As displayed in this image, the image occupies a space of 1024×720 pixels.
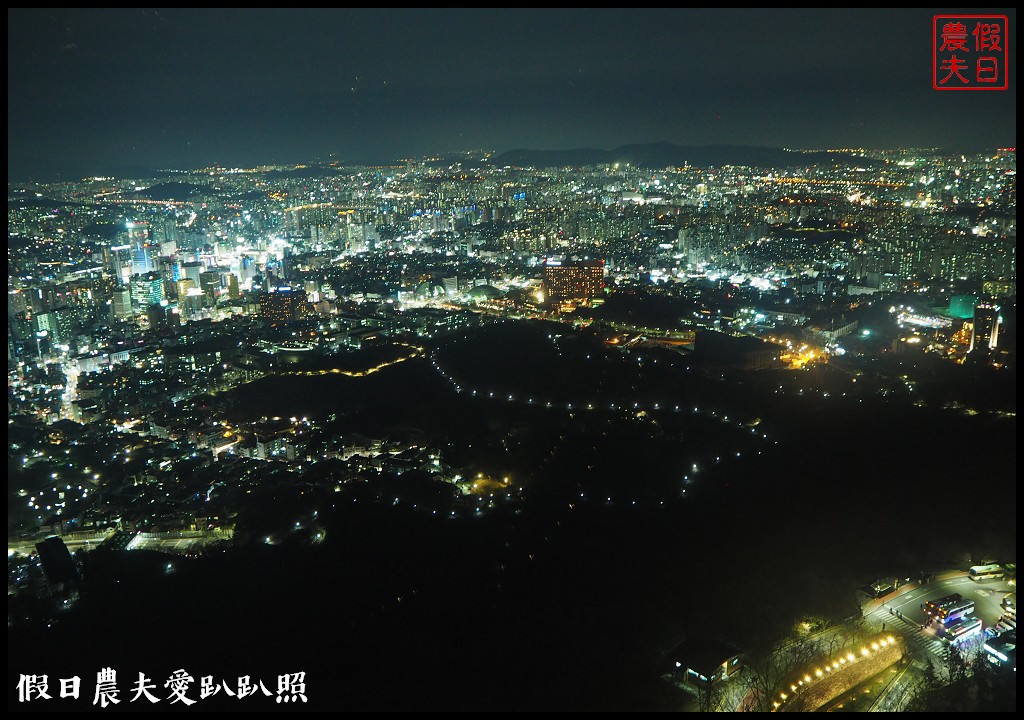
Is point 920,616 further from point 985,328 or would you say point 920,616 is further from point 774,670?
point 985,328

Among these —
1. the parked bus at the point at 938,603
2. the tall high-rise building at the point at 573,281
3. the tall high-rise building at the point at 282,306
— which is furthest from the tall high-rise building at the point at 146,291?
the parked bus at the point at 938,603

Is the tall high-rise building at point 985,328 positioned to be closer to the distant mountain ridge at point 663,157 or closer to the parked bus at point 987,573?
the parked bus at point 987,573

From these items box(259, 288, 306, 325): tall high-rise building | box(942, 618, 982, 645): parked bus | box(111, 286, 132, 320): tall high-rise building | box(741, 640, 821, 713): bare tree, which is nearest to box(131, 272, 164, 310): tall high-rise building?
box(111, 286, 132, 320): tall high-rise building

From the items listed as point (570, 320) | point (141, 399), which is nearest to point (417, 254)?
point (570, 320)

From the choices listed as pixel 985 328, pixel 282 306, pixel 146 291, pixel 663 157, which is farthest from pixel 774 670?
pixel 663 157

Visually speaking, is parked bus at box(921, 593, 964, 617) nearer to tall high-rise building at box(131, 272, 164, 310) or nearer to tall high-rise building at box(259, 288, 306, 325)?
tall high-rise building at box(259, 288, 306, 325)

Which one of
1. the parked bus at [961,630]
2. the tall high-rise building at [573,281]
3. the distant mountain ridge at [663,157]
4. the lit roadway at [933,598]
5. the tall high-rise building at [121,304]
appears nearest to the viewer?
the parked bus at [961,630]

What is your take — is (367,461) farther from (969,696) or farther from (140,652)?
(969,696)
